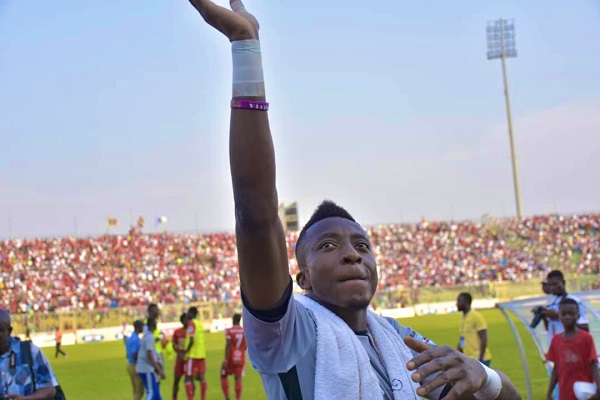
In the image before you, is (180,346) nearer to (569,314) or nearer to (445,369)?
(569,314)

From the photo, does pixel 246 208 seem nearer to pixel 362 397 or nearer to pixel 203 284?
pixel 362 397

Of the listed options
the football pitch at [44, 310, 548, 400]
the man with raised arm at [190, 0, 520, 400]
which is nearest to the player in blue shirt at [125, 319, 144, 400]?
the football pitch at [44, 310, 548, 400]

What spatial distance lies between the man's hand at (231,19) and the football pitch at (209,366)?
45.9 ft

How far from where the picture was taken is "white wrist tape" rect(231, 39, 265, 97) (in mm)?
2438

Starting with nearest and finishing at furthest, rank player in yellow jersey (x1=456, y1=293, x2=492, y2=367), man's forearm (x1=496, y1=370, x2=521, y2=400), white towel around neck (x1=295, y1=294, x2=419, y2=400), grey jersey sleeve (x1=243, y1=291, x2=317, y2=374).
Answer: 1. grey jersey sleeve (x1=243, y1=291, x2=317, y2=374)
2. white towel around neck (x1=295, y1=294, x2=419, y2=400)
3. man's forearm (x1=496, y1=370, x2=521, y2=400)
4. player in yellow jersey (x1=456, y1=293, x2=492, y2=367)

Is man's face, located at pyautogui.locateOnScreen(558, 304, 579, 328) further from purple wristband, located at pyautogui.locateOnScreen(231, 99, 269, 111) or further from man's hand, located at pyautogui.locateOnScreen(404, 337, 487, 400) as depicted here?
purple wristband, located at pyautogui.locateOnScreen(231, 99, 269, 111)

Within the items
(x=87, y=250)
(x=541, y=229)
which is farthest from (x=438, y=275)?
(x=87, y=250)

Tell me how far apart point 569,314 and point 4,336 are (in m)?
5.53

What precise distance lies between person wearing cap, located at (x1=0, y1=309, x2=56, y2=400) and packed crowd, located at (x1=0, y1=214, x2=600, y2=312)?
43.4m

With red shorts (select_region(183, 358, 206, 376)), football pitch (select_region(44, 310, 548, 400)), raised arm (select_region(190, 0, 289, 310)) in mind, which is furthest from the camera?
football pitch (select_region(44, 310, 548, 400))

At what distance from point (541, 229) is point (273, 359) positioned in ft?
211

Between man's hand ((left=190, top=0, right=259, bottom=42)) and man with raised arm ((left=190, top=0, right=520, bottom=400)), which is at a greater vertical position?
man's hand ((left=190, top=0, right=259, bottom=42))

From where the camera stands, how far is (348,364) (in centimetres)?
272

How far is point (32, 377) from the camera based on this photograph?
6207 millimetres
